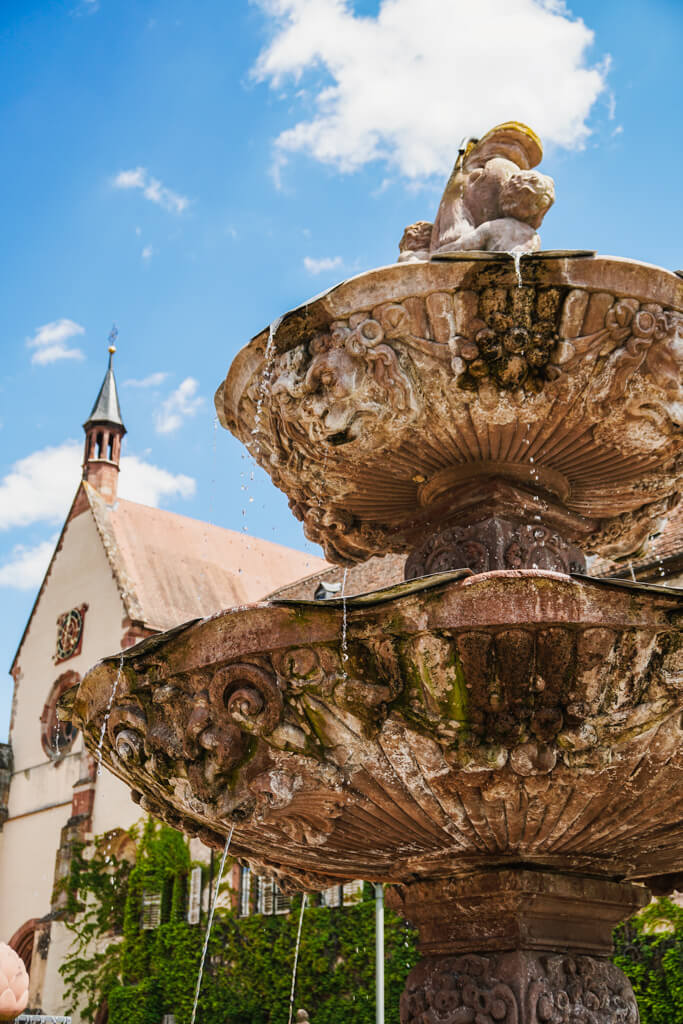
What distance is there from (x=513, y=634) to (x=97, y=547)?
949 inches

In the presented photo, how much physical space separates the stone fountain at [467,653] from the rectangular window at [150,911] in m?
17.6

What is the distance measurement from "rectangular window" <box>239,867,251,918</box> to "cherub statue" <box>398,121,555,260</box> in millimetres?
16160

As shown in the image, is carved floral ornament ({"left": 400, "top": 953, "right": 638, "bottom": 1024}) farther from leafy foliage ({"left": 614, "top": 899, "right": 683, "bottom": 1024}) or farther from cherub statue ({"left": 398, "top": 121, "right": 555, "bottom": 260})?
leafy foliage ({"left": 614, "top": 899, "right": 683, "bottom": 1024})

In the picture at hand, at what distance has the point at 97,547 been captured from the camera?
26156 mm

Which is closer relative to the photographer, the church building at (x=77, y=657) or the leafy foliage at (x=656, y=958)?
the leafy foliage at (x=656, y=958)

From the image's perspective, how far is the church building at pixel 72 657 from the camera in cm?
2239


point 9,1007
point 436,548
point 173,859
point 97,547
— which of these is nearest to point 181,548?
point 97,547

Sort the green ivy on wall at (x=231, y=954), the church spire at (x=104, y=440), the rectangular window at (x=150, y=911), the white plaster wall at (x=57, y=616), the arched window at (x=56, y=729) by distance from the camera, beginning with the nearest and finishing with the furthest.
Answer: the green ivy on wall at (x=231, y=954)
the rectangular window at (x=150, y=911)
the arched window at (x=56, y=729)
the white plaster wall at (x=57, y=616)
the church spire at (x=104, y=440)

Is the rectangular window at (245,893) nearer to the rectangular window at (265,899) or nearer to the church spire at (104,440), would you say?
the rectangular window at (265,899)

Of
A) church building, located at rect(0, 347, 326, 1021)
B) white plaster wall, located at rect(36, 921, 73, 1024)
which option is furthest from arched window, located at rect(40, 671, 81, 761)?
white plaster wall, located at rect(36, 921, 73, 1024)

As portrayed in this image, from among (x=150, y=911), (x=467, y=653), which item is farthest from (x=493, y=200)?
(x=150, y=911)

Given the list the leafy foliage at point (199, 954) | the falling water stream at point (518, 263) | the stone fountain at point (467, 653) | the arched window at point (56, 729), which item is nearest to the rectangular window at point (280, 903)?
the leafy foliage at point (199, 954)

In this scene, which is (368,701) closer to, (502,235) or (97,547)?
(502,235)

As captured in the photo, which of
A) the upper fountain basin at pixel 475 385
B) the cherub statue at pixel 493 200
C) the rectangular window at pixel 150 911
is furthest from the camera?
the rectangular window at pixel 150 911
